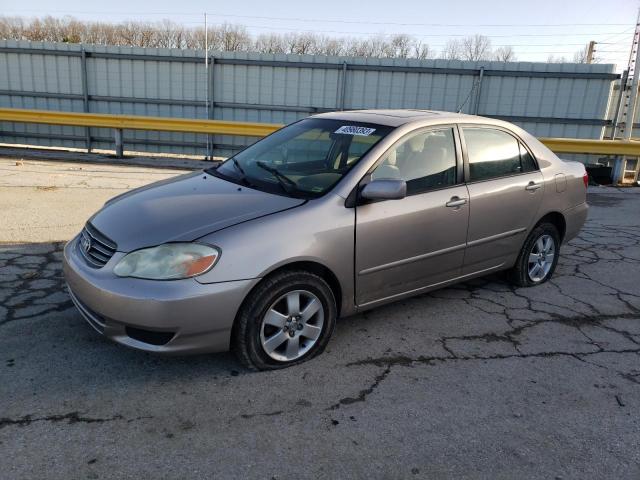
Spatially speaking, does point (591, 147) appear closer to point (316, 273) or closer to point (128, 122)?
point (316, 273)

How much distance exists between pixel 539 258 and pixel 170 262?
139 inches

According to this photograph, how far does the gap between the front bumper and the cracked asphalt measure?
0.30 m

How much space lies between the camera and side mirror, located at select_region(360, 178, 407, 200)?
3.41 m

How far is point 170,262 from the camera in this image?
2965mm

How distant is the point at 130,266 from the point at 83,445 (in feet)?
3.14

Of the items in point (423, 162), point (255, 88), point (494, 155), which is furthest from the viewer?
point (255, 88)

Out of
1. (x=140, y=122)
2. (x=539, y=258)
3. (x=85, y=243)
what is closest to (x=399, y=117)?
(x=539, y=258)

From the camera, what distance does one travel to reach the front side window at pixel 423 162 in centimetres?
374

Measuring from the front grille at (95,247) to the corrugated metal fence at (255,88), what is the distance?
10.4 meters

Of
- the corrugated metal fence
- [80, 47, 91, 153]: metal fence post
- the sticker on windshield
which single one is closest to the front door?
the sticker on windshield

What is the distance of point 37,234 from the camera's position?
5.92 meters

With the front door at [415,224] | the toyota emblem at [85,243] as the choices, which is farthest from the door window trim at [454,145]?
the toyota emblem at [85,243]

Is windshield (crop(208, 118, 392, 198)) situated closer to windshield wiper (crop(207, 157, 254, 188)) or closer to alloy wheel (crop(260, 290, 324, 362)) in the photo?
windshield wiper (crop(207, 157, 254, 188))

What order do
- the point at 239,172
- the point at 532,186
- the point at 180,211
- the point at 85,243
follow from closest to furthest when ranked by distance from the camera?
the point at 180,211, the point at 85,243, the point at 239,172, the point at 532,186
